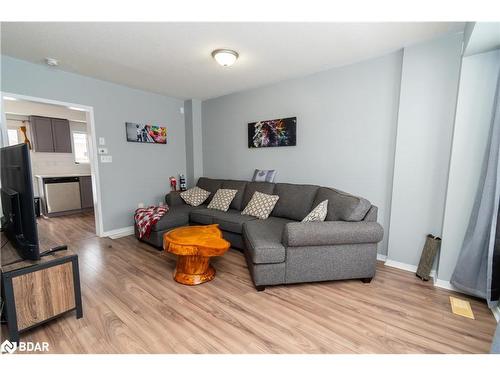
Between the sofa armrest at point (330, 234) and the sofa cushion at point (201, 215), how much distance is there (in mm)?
1364

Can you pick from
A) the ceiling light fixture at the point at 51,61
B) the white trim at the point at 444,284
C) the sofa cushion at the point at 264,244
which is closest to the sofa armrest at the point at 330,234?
the sofa cushion at the point at 264,244

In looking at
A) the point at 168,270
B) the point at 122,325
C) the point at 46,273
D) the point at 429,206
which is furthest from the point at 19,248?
the point at 429,206

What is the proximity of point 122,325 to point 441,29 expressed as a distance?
3.56 metres

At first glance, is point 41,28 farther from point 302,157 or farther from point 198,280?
point 302,157

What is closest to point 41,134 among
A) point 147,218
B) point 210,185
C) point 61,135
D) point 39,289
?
point 61,135

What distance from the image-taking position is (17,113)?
4359mm

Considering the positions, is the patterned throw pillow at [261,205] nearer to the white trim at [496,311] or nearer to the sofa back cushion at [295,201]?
the sofa back cushion at [295,201]

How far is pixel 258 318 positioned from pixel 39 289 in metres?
1.49

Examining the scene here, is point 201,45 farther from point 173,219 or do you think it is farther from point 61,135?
point 61,135

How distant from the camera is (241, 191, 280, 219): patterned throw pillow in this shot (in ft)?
9.70

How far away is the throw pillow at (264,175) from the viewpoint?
11.4 ft

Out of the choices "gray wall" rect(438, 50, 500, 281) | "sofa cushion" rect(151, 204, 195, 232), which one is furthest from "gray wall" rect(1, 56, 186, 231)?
"gray wall" rect(438, 50, 500, 281)

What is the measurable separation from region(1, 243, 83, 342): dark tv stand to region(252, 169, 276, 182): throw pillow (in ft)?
8.13

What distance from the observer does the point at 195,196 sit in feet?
12.1
